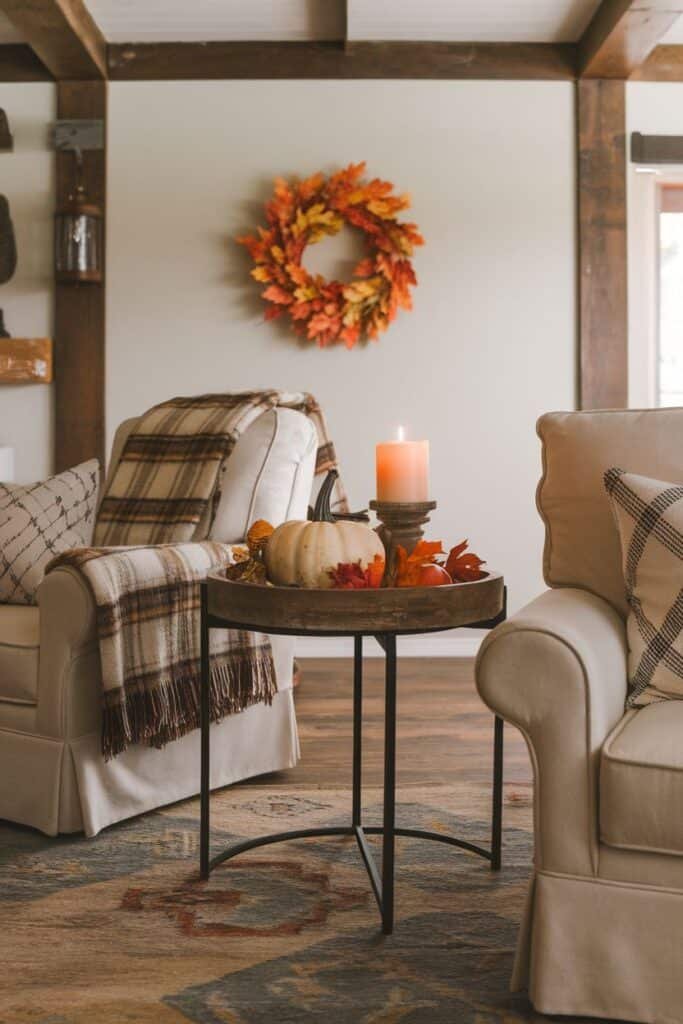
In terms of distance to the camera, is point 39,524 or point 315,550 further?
point 39,524

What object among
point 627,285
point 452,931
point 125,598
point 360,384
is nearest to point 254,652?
point 125,598

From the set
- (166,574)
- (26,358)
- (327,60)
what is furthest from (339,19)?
(166,574)

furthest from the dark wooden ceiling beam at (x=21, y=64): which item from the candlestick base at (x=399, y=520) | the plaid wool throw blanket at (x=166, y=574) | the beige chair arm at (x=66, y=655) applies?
the candlestick base at (x=399, y=520)

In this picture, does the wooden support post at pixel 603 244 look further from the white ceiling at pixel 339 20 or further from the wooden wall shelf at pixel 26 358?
the wooden wall shelf at pixel 26 358

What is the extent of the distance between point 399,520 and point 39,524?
3.85 feet

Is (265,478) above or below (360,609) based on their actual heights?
above

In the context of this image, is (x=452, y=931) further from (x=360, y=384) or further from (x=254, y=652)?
(x=360, y=384)

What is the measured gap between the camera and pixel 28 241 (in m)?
4.14

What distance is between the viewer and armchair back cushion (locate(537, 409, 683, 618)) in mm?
1791

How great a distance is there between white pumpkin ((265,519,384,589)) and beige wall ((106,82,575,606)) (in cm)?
249

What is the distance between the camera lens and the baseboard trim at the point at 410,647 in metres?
4.15

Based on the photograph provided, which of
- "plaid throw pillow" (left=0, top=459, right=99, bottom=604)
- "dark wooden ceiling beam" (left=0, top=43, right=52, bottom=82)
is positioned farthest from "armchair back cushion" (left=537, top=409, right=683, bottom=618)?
"dark wooden ceiling beam" (left=0, top=43, right=52, bottom=82)

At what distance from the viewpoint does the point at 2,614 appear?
7.48 feet

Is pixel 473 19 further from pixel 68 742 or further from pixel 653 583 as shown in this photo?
pixel 68 742
